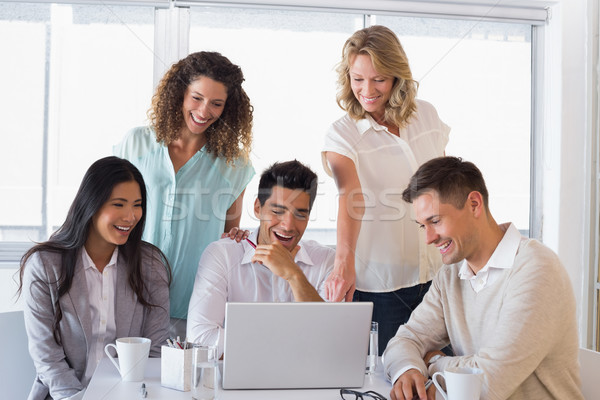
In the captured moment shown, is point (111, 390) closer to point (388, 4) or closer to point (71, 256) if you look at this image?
point (71, 256)

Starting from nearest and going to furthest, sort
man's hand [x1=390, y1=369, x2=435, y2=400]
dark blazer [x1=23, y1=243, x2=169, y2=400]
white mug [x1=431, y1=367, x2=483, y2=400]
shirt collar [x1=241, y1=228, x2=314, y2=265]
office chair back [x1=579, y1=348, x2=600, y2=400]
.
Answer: white mug [x1=431, y1=367, x2=483, y2=400] → man's hand [x1=390, y1=369, x2=435, y2=400] → office chair back [x1=579, y1=348, x2=600, y2=400] → dark blazer [x1=23, y1=243, x2=169, y2=400] → shirt collar [x1=241, y1=228, x2=314, y2=265]

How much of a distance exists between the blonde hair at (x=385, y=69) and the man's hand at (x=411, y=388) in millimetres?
957

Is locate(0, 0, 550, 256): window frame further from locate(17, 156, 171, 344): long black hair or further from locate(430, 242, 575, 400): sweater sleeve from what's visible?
locate(430, 242, 575, 400): sweater sleeve

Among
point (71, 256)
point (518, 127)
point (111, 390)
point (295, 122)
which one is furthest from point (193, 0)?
point (111, 390)

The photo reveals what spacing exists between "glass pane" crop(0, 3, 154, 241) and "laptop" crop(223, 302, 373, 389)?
1.46 m

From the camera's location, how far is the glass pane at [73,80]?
2363 mm

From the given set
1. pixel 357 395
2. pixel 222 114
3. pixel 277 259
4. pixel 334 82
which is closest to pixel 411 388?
pixel 357 395

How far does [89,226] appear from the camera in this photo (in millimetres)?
1634

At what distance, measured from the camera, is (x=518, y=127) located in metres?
2.65

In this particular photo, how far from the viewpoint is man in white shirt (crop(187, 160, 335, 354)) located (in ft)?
5.32

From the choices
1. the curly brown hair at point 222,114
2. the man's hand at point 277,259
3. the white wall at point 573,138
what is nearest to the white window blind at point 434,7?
the white wall at point 573,138

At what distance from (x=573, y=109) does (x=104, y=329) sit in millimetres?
2060

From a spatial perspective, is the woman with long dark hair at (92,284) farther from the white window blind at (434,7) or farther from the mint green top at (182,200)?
the white window blind at (434,7)

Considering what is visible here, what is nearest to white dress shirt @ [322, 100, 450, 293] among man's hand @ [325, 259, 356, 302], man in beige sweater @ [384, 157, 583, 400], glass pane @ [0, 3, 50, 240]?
man's hand @ [325, 259, 356, 302]
